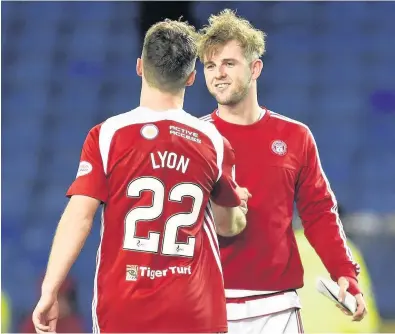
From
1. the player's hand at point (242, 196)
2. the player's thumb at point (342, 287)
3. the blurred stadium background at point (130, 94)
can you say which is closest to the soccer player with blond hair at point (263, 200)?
the player's thumb at point (342, 287)

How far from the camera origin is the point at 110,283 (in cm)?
283

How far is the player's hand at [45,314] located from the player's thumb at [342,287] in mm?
1196

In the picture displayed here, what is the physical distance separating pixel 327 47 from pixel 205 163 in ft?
24.5

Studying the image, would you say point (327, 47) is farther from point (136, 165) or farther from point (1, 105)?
point (136, 165)

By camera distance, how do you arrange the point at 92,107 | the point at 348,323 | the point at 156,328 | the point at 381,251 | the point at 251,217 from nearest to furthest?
the point at 156,328 < the point at 251,217 < the point at 348,323 < the point at 381,251 < the point at 92,107

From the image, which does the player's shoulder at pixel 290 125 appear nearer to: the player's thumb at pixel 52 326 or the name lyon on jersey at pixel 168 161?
the name lyon on jersey at pixel 168 161

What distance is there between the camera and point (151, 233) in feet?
9.25

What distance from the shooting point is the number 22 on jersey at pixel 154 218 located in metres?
2.82

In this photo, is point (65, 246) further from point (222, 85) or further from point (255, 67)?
point (255, 67)

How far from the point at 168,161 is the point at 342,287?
1066mm

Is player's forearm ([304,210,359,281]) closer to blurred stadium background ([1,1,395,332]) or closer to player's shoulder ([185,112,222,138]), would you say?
player's shoulder ([185,112,222,138])

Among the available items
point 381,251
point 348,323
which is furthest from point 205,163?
point 381,251

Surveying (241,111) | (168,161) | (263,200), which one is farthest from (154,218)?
(241,111)

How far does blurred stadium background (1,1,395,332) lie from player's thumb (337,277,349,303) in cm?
425
